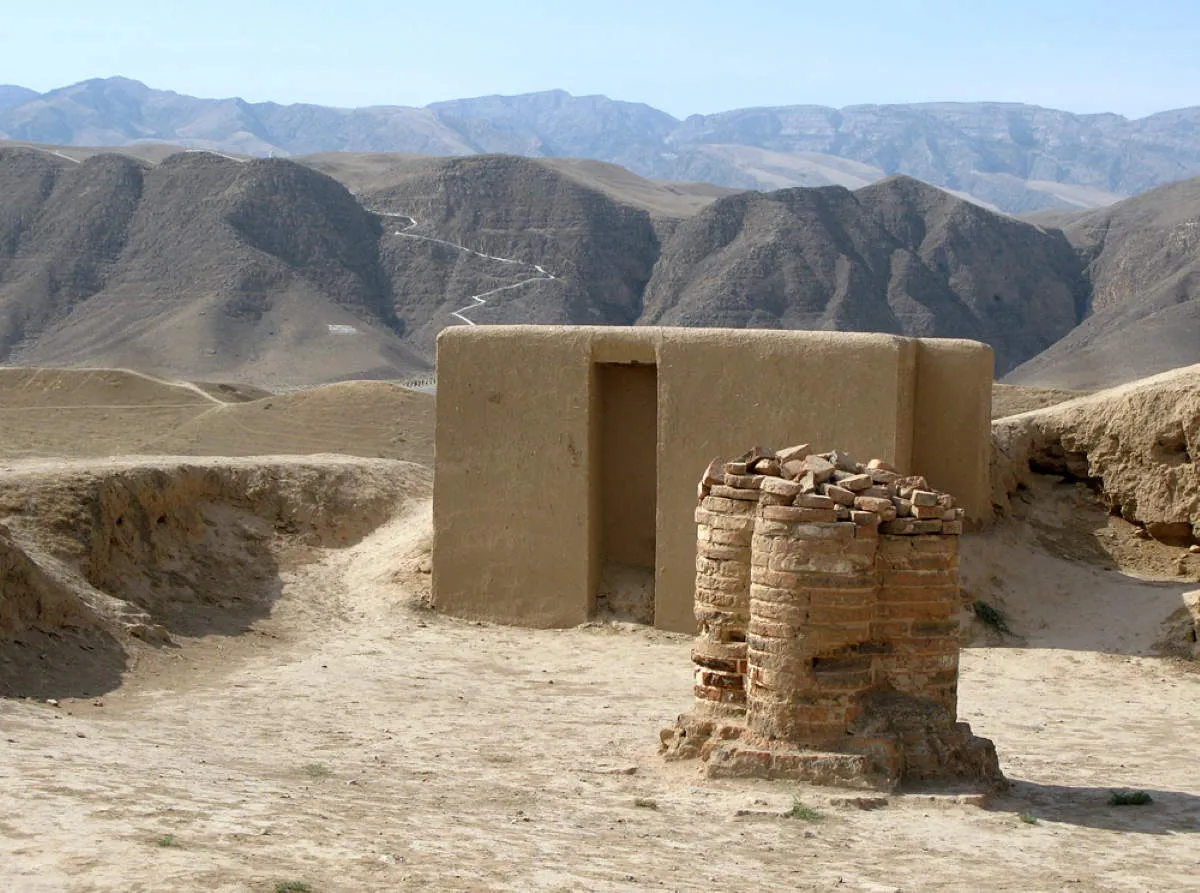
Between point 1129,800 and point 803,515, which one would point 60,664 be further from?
point 1129,800

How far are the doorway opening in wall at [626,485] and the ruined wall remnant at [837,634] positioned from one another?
203 inches

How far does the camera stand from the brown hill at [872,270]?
180 feet

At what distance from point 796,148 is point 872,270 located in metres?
146

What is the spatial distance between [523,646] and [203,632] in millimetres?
2625

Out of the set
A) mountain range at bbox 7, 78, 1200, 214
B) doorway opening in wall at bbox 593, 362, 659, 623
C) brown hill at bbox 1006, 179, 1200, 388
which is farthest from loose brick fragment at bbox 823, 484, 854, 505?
mountain range at bbox 7, 78, 1200, 214

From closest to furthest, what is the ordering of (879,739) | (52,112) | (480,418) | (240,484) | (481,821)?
(481,821) < (879,739) < (480,418) < (240,484) < (52,112)

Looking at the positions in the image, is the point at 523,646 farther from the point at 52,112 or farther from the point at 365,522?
the point at 52,112

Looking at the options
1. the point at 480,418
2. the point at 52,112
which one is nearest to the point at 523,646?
the point at 480,418

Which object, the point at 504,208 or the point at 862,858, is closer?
the point at 862,858

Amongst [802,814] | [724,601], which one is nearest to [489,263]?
[724,601]

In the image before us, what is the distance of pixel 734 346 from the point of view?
1362cm

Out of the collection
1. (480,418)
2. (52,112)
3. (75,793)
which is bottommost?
(75,793)

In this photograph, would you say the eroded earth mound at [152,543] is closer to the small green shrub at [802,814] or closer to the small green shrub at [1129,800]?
the small green shrub at [802,814]

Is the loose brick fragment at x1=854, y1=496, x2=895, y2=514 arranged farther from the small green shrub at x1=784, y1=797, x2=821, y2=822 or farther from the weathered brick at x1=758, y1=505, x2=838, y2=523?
Result: the small green shrub at x1=784, y1=797, x2=821, y2=822
